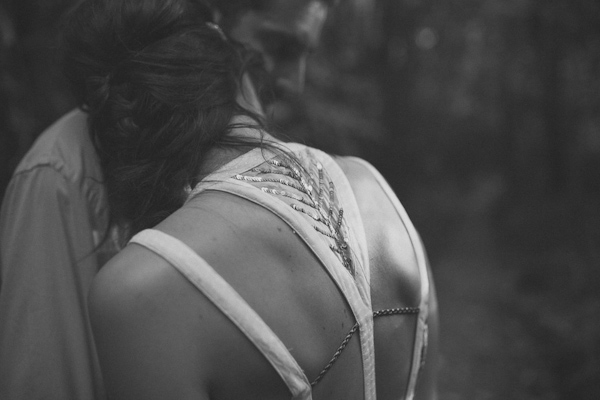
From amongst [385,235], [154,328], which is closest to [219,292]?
[154,328]

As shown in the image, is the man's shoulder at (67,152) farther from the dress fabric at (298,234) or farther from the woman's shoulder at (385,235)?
the woman's shoulder at (385,235)

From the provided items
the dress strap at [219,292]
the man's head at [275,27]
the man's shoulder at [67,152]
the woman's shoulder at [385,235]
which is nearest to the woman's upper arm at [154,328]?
the dress strap at [219,292]

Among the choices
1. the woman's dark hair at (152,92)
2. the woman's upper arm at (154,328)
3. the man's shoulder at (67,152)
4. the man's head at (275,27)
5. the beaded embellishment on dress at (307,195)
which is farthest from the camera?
the man's head at (275,27)

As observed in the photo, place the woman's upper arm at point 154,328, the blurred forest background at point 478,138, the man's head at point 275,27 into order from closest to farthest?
the woman's upper arm at point 154,328 < the man's head at point 275,27 < the blurred forest background at point 478,138

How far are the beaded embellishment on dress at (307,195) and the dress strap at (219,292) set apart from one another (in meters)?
0.21

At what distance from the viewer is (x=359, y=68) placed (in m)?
9.12

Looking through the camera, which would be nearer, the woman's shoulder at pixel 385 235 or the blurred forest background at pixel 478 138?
the woman's shoulder at pixel 385 235

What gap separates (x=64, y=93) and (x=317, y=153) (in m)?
2.14

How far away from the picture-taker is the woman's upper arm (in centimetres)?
99

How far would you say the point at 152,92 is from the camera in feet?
4.29

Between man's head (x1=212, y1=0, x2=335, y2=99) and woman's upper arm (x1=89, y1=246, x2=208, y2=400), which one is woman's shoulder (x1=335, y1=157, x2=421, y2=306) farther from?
man's head (x1=212, y1=0, x2=335, y2=99)

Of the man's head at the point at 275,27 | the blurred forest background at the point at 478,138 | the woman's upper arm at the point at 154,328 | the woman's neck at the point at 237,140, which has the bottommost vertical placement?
the blurred forest background at the point at 478,138

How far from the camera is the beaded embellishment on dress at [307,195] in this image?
1157 millimetres

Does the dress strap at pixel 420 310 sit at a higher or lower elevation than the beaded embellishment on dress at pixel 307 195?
lower
